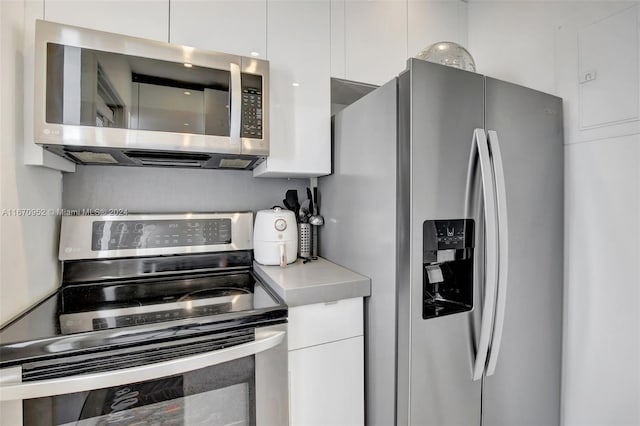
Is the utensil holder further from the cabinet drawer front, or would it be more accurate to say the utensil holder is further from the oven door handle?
the oven door handle

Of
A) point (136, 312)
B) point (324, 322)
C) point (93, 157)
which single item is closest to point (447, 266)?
point (324, 322)

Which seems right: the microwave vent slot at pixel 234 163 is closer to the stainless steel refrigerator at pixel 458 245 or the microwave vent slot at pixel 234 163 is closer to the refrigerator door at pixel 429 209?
the stainless steel refrigerator at pixel 458 245

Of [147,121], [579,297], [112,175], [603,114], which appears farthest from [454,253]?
[112,175]

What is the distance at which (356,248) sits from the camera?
1253 mm

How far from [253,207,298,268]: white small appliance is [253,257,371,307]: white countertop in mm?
45

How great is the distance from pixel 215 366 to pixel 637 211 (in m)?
1.57

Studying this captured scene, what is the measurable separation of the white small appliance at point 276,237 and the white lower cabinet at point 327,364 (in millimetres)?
349

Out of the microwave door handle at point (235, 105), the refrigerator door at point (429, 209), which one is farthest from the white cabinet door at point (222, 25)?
the refrigerator door at point (429, 209)

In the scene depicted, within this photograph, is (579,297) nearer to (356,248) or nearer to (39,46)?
(356,248)

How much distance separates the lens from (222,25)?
1220 mm

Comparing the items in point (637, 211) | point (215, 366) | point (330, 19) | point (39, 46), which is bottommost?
point (215, 366)

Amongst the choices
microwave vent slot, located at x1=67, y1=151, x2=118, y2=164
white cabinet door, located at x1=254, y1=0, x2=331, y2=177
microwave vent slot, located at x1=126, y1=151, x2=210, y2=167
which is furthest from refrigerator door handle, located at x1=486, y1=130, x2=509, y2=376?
microwave vent slot, located at x1=67, y1=151, x2=118, y2=164

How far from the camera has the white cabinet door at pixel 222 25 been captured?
1.16 meters

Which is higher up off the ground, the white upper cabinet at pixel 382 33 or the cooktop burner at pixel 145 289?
the white upper cabinet at pixel 382 33
